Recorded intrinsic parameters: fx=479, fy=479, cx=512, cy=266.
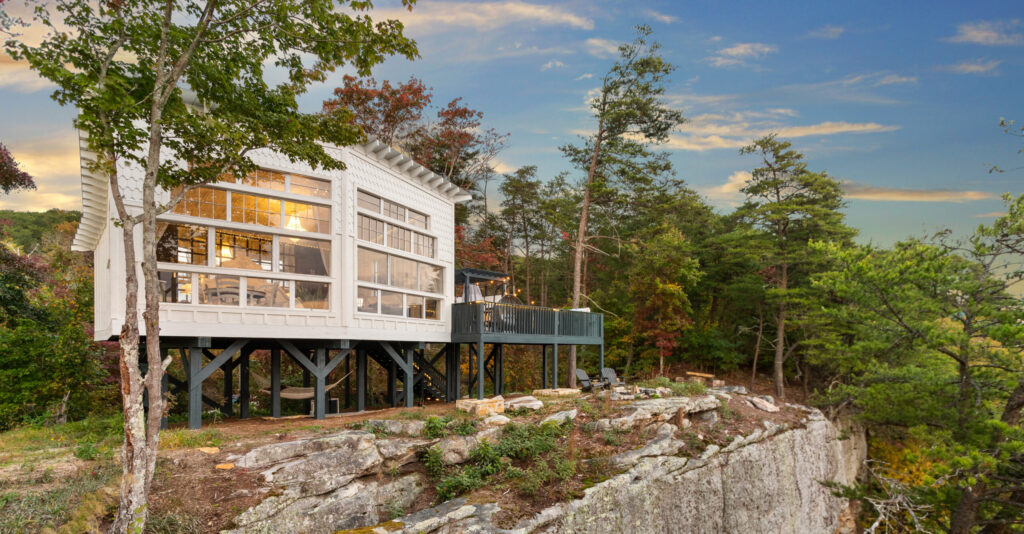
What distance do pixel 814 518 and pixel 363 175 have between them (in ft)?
49.3

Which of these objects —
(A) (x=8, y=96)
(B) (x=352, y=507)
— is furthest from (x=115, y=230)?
(A) (x=8, y=96)

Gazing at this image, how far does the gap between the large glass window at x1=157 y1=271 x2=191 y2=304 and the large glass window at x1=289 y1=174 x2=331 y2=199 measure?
2462mm

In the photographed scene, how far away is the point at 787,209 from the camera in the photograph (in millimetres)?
20375

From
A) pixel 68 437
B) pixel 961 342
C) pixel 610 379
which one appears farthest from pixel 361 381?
pixel 961 342

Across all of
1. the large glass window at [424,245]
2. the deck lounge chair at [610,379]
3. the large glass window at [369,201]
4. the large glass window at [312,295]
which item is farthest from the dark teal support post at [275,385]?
the deck lounge chair at [610,379]

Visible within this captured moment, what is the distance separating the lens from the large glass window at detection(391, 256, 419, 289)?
11258 mm

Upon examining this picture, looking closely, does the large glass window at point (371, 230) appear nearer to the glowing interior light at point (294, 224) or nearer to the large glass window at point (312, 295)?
the glowing interior light at point (294, 224)

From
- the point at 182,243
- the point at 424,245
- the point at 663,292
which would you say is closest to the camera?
the point at 182,243

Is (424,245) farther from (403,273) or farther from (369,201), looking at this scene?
(369,201)

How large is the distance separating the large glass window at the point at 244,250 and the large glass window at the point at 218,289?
0.26m

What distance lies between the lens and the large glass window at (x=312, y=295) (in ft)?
30.6

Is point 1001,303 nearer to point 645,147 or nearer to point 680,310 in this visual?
point 645,147

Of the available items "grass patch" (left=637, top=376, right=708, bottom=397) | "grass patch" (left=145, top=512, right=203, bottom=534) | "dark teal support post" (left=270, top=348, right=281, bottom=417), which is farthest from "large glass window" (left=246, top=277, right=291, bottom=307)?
"grass patch" (left=637, top=376, right=708, bottom=397)

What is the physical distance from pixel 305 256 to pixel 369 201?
2.00 meters
